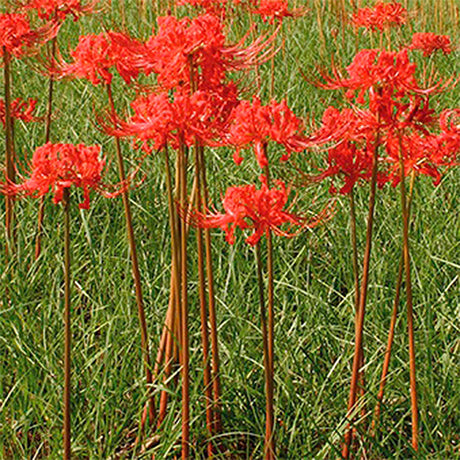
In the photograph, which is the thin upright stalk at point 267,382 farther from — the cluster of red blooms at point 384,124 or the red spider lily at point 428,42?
the red spider lily at point 428,42

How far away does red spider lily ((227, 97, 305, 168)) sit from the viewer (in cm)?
145

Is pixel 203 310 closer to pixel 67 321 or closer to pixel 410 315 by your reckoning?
pixel 67 321

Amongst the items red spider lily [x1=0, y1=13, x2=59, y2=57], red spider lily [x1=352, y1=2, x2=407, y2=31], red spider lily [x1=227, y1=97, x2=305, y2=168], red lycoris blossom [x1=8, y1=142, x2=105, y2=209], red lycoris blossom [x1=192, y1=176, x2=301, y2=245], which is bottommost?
red lycoris blossom [x1=192, y1=176, x2=301, y2=245]

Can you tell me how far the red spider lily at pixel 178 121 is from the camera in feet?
4.82

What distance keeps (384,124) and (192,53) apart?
405 millimetres

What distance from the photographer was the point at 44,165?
146 centimetres

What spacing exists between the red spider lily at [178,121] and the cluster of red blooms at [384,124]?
0.20m

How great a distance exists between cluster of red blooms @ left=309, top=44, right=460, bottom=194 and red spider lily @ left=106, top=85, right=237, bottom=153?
Answer: 8.0 inches

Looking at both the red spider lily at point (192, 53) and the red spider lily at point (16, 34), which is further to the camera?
the red spider lily at point (16, 34)

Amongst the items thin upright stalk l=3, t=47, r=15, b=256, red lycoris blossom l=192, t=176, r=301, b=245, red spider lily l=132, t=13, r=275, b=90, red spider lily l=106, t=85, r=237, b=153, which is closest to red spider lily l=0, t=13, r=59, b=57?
thin upright stalk l=3, t=47, r=15, b=256

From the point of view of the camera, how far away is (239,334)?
2188mm

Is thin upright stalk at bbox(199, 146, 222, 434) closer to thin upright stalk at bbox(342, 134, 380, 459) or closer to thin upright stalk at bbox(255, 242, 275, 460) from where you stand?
thin upright stalk at bbox(255, 242, 275, 460)

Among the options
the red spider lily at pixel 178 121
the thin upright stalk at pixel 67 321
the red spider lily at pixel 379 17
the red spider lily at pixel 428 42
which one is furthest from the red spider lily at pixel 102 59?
the red spider lily at pixel 379 17

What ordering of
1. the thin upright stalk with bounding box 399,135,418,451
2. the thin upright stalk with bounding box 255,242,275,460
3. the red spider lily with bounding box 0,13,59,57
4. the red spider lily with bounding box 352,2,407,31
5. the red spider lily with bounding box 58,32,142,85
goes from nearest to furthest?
the thin upright stalk with bounding box 255,242,275,460, the thin upright stalk with bounding box 399,135,418,451, the red spider lily with bounding box 58,32,142,85, the red spider lily with bounding box 0,13,59,57, the red spider lily with bounding box 352,2,407,31
